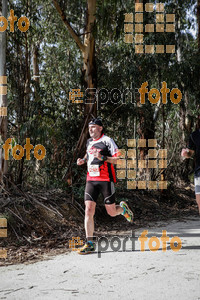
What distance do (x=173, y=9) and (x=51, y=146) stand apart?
801cm

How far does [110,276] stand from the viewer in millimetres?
4715

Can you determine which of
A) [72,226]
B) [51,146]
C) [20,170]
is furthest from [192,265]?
[51,146]

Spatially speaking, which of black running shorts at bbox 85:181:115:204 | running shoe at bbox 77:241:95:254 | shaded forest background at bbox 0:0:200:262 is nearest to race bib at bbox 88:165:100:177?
black running shorts at bbox 85:181:115:204

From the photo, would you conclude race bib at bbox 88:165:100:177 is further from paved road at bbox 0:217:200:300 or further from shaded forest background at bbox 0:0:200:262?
shaded forest background at bbox 0:0:200:262

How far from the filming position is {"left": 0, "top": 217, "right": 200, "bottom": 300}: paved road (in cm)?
404

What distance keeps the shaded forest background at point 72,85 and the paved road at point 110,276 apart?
79.9 inches

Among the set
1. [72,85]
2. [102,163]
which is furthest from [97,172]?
[72,85]

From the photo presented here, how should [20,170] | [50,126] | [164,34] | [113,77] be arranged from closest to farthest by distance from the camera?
[20,170]
[50,126]
[113,77]
[164,34]

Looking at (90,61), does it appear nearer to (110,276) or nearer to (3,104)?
(3,104)

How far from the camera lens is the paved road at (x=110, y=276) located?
4.04 meters

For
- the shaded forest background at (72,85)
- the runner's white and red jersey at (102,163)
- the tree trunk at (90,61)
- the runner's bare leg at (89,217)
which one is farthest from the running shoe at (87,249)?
the tree trunk at (90,61)

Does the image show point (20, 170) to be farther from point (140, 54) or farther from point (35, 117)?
point (140, 54)

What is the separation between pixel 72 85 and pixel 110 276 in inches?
300

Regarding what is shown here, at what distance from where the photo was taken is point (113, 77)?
11.5 meters
